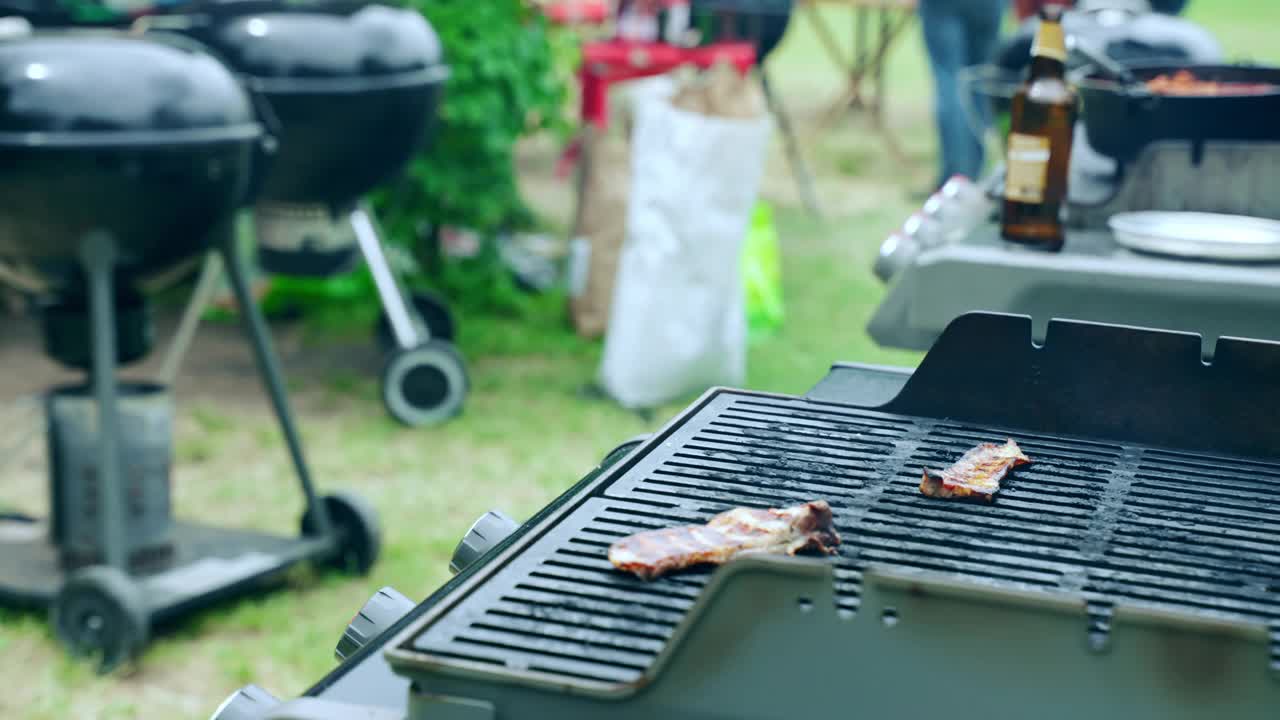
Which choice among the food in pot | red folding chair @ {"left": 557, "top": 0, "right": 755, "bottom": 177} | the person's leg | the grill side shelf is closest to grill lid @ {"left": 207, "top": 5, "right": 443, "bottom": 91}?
red folding chair @ {"left": 557, "top": 0, "right": 755, "bottom": 177}

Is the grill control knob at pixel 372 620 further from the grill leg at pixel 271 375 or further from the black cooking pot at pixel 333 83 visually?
the black cooking pot at pixel 333 83

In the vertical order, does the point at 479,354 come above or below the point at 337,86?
below

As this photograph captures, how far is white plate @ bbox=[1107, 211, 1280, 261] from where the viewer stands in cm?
172

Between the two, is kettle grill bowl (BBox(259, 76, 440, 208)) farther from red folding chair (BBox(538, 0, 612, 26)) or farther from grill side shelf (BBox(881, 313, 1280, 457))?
red folding chair (BBox(538, 0, 612, 26))

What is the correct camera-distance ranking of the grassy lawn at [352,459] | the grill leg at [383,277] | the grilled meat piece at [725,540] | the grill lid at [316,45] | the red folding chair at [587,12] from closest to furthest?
the grilled meat piece at [725,540] → the grassy lawn at [352,459] → the grill lid at [316,45] → the grill leg at [383,277] → the red folding chair at [587,12]

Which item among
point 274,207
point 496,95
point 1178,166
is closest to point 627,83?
point 496,95

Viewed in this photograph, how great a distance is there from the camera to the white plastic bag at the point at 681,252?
4.28 metres

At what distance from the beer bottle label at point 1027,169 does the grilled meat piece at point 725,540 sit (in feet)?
3.19

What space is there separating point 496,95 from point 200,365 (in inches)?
52.0

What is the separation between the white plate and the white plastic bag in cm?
242

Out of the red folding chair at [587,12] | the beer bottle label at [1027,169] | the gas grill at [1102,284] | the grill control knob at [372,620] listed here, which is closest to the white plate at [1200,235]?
the gas grill at [1102,284]

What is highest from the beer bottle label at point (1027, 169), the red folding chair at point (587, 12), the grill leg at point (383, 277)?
the beer bottle label at point (1027, 169)

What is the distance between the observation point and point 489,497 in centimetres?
374

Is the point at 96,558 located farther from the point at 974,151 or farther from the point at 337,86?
the point at 974,151
